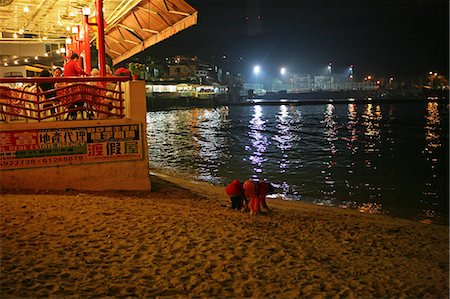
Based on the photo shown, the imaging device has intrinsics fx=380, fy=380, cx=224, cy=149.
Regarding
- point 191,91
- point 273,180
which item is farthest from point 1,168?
point 191,91

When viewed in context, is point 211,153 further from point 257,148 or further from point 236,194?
point 236,194

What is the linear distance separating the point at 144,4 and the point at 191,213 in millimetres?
6523

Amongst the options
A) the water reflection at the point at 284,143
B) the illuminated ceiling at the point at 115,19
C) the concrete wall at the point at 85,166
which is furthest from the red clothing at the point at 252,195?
the water reflection at the point at 284,143

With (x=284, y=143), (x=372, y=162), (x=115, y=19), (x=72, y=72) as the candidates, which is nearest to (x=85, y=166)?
(x=72, y=72)

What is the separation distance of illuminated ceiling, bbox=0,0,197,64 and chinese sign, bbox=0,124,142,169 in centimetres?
353

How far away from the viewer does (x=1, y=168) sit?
29.0ft

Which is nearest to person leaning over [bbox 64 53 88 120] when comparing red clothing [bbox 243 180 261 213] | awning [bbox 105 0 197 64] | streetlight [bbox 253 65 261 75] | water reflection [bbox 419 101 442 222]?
awning [bbox 105 0 197 64]

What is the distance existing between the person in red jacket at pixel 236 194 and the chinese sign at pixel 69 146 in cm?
270

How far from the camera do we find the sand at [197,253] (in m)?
4.78

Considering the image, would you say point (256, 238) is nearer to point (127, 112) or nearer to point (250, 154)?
point (127, 112)

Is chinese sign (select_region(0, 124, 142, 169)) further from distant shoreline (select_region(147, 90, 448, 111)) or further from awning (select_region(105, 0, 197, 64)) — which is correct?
distant shoreline (select_region(147, 90, 448, 111))

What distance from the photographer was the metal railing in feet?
30.1

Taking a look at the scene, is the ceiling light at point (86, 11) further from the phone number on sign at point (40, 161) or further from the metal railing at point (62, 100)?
the phone number on sign at point (40, 161)

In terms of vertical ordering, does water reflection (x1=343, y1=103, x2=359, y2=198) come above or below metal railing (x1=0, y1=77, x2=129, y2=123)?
below
